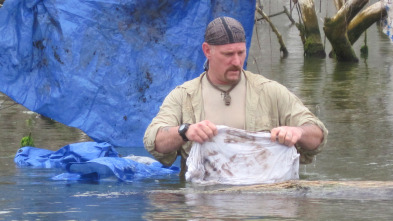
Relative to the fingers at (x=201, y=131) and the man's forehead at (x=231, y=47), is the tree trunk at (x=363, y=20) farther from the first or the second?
the fingers at (x=201, y=131)

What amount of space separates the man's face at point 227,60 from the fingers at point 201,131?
1.41 ft

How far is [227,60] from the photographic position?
5.96 metres

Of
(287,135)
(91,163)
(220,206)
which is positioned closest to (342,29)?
(91,163)

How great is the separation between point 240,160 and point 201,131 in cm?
43

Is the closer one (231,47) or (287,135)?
(287,135)

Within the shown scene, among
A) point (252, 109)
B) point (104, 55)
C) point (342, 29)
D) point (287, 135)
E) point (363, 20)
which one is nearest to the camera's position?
point (287, 135)

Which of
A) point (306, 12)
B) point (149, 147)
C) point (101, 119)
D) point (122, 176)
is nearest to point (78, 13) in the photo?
point (101, 119)

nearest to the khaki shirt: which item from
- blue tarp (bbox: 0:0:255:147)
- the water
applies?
the water

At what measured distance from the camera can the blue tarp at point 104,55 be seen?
855cm

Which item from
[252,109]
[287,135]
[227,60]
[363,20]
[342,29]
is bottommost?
[287,135]

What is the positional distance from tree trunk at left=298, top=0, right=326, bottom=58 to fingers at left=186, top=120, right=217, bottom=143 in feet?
42.4

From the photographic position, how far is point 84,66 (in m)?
8.57

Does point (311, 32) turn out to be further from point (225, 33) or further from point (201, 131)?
point (201, 131)

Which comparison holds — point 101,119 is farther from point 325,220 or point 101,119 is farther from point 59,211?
point 325,220
